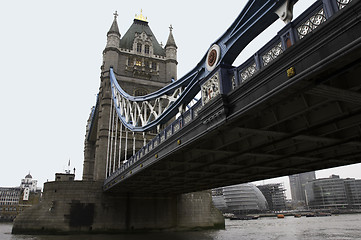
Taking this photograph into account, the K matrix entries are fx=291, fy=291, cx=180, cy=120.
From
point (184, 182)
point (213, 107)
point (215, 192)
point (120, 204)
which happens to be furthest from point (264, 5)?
point (215, 192)

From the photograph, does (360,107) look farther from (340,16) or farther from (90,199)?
(90,199)

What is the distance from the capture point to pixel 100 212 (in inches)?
1209

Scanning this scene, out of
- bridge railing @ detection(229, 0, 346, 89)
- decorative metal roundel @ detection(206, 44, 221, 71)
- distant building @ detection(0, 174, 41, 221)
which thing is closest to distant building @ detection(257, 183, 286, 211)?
distant building @ detection(0, 174, 41, 221)

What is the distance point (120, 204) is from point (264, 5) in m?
28.3

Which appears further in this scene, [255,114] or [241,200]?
[241,200]

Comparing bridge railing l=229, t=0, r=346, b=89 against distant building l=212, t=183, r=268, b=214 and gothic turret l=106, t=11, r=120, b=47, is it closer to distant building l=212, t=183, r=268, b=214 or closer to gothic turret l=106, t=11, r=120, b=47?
gothic turret l=106, t=11, r=120, b=47

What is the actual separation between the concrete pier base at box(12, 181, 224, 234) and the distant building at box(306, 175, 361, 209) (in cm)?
10919

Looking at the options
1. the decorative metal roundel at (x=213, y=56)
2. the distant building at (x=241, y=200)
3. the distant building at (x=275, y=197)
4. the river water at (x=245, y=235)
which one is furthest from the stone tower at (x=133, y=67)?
the distant building at (x=275, y=197)

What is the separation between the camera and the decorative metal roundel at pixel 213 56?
9.77 meters

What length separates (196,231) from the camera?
33031mm

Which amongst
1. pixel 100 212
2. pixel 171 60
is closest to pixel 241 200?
pixel 171 60

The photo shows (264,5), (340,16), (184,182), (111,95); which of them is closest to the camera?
(340,16)

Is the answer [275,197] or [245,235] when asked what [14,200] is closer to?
[275,197]

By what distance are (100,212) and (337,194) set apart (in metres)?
120
